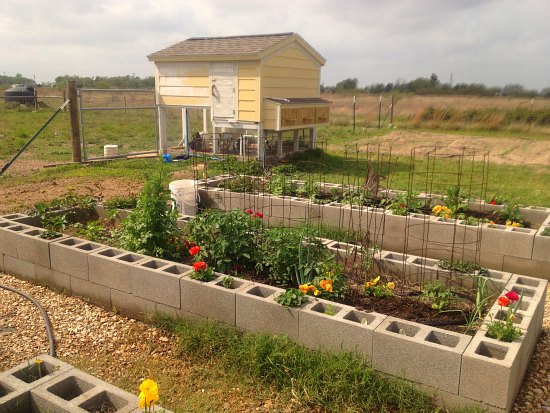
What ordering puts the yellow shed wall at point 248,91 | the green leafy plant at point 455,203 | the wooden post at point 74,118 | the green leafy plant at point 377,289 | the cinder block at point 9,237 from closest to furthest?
the green leafy plant at point 377,289, the cinder block at point 9,237, the green leafy plant at point 455,203, the yellow shed wall at point 248,91, the wooden post at point 74,118

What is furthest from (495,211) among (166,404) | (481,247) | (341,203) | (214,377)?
(166,404)

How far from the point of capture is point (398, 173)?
468 inches

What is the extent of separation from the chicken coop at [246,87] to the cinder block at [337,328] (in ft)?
26.4

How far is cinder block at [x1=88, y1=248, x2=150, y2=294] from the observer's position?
4707 millimetres

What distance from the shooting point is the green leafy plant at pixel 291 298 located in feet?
12.7

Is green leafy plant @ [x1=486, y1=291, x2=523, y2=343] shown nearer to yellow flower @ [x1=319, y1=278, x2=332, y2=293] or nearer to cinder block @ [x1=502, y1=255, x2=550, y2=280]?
yellow flower @ [x1=319, y1=278, x2=332, y2=293]

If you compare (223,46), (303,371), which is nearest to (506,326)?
(303,371)

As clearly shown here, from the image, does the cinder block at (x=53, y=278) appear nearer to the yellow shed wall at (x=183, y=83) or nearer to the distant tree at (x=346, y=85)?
the yellow shed wall at (x=183, y=83)

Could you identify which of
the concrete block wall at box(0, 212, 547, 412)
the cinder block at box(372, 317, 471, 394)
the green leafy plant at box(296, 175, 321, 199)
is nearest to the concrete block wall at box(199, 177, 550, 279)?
the green leafy plant at box(296, 175, 321, 199)

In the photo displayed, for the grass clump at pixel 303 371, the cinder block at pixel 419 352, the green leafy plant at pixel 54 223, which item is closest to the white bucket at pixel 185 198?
the green leafy plant at pixel 54 223

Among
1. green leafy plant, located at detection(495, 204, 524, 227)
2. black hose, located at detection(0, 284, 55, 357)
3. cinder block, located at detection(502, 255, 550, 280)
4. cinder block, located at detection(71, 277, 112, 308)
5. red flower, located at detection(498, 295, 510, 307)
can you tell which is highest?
green leafy plant, located at detection(495, 204, 524, 227)

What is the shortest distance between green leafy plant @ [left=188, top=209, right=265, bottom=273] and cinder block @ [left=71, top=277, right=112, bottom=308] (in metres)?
1.02

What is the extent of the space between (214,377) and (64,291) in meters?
2.37

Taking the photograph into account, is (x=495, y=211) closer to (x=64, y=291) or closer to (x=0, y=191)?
(x=64, y=291)
